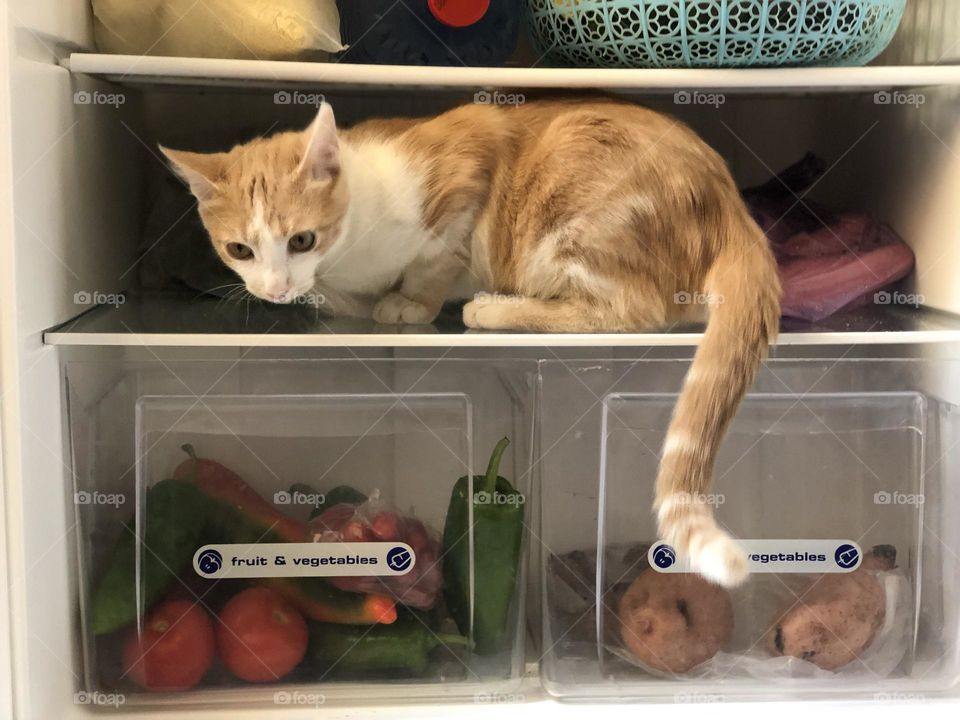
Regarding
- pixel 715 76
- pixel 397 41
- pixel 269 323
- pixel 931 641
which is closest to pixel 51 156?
pixel 269 323

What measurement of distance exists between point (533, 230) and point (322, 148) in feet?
0.89

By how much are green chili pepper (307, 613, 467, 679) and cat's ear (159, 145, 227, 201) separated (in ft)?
1.77

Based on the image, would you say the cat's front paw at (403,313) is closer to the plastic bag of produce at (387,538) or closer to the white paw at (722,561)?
the plastic bag of produce at (387,538)

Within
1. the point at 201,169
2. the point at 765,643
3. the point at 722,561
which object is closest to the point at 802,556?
the point at 765,643

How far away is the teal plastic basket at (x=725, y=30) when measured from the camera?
935 millimetres

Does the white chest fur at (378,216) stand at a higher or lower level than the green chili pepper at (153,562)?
higher

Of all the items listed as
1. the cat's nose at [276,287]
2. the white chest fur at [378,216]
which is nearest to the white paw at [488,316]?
the white chest fur at [378,216]

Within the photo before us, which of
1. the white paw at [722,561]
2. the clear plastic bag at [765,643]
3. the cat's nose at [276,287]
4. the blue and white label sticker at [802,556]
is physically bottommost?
the clear plastic bag at [765,643]

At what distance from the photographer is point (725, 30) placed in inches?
36.8

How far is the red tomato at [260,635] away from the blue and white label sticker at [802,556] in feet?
1.46

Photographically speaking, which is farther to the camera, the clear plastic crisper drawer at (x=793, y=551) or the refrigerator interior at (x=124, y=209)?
the clear plastic crisper drawer at (x=793, y=551)

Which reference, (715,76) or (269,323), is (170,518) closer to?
(269,323)

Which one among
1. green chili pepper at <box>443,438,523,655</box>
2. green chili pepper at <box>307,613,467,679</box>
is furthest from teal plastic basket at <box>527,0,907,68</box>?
green chili pepper at <box>307,613,467,679</box>

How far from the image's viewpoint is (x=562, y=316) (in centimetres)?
104
